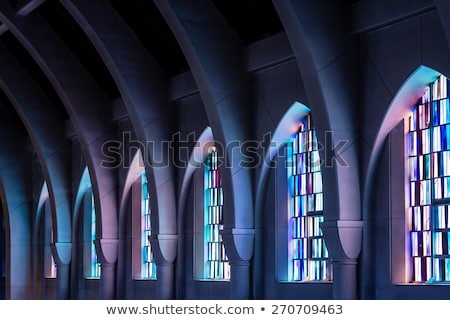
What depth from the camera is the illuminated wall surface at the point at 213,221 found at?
80.1 feet

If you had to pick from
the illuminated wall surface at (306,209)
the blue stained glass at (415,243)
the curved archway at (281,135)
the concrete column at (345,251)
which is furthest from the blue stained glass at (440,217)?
the curved archway at (281,135)

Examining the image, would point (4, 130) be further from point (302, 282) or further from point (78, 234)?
point (302, 282)

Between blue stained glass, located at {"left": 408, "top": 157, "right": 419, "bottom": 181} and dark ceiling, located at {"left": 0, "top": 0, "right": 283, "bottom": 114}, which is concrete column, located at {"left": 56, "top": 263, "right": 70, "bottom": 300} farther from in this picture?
blue stained glass, located at {"left": 408, "top": 157, "right": 419, "bottom": 181}

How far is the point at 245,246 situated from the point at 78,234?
13467 mm

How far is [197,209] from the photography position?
990 inches

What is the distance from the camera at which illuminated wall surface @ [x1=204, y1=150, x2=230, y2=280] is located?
80.1 ft

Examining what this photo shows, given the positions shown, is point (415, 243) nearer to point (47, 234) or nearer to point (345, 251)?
point (345, 251)

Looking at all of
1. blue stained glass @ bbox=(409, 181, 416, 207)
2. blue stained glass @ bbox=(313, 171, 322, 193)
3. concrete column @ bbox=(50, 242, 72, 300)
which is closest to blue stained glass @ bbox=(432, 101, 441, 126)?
blue stained glass @ bbox=(409, 181, 416, 207)

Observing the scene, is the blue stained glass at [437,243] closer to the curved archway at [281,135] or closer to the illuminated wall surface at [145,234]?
the curved archway at [281,135]

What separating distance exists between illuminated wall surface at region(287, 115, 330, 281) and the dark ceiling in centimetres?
257

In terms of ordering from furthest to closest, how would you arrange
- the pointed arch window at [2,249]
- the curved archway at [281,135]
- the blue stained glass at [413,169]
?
the pointed arch window at [2,249]
the curved archway at [281,135]
the blue stained glass at [413,169]

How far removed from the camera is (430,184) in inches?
643

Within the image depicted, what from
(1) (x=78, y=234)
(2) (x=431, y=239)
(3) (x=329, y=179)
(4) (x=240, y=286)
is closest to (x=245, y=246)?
(4) (x=240, y=286)
